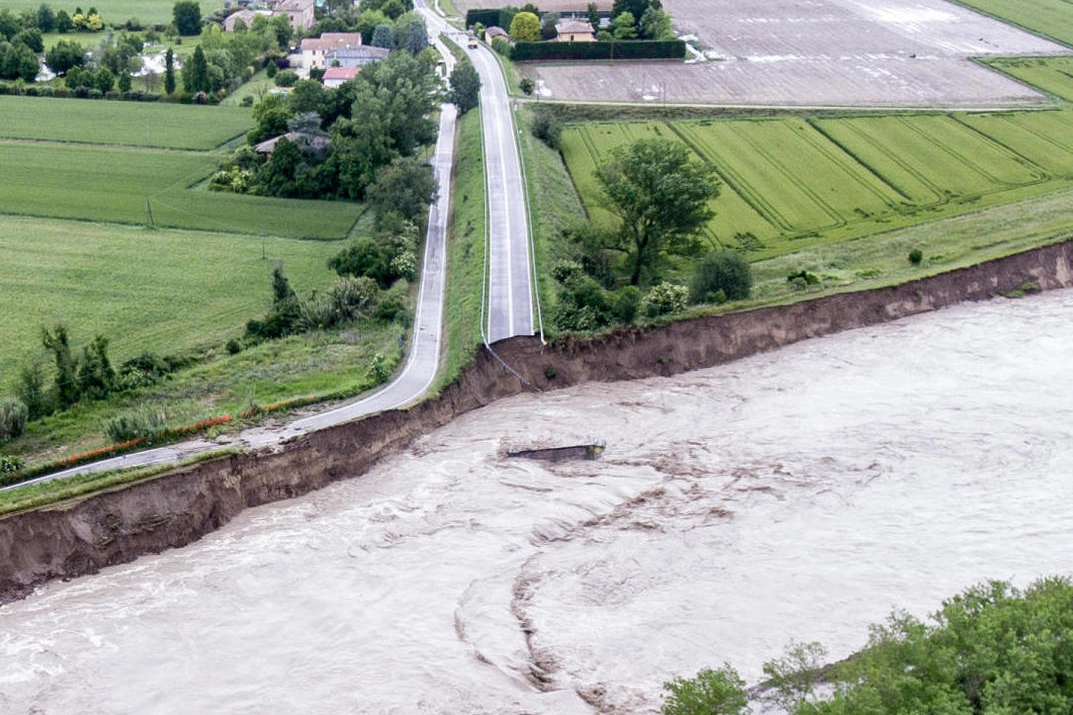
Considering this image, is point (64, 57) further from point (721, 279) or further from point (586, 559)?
point (586, 559)

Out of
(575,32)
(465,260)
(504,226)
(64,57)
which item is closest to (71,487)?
(465,260)

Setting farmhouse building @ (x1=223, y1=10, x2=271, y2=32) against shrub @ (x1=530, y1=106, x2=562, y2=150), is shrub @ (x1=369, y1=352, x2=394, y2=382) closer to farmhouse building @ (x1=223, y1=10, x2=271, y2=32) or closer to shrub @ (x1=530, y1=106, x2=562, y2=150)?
shrub @ (x1=530, y1=106, x2=562, y2=150)

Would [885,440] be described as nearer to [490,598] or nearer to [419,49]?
[490,598]

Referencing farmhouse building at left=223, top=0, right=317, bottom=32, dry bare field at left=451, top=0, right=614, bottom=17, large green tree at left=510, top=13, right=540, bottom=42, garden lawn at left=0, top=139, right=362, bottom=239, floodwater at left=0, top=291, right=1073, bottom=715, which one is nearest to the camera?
floodwater at left=0, top=291, right=1073, bottom=715

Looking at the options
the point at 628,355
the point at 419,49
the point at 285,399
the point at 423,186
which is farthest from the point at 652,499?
the point at 419,49

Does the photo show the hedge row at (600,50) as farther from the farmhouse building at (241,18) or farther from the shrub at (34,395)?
the shrub at (34,395)

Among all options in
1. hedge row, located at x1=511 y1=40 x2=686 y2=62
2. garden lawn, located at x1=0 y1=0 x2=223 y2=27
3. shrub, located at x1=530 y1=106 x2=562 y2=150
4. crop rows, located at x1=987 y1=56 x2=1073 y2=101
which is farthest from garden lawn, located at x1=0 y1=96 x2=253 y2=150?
crop rows, located at x1=987 y1=56 x2=1073 y2=101

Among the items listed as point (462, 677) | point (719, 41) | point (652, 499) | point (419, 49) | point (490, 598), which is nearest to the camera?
point (462, 677)
